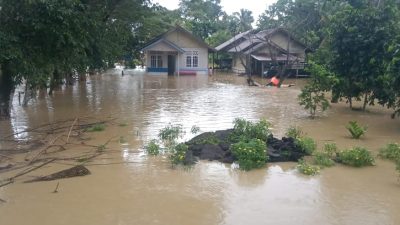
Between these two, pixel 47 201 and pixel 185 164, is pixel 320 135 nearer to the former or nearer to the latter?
pixel 185 164

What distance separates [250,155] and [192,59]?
3750 centimetres

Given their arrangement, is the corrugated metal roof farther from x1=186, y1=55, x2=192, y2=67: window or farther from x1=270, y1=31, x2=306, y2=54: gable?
x1=186, y1=55, x2=192, y2=67: window

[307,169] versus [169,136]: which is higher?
[169,136]

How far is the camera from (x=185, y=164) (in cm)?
1008

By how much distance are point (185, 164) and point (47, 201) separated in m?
3.34

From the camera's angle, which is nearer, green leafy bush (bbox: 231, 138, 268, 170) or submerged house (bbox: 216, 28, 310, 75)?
green leafy bush (bbox: 231, 138, 268, 170)

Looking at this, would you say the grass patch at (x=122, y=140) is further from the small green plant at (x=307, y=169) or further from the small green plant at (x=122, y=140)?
the small green plant at (x=307, y=169)

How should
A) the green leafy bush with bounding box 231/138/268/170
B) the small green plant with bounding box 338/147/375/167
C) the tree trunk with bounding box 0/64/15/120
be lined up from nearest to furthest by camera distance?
the green leafy bush with bounding box 231/138/268/170, the small green plant with bounding box 338/147/375/167, the tree trunk with bounding box 0/64/15/120

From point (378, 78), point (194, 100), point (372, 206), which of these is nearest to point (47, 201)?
point (372, 206)

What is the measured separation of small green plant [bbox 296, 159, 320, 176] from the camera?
31.0 ft

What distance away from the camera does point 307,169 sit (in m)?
9.50

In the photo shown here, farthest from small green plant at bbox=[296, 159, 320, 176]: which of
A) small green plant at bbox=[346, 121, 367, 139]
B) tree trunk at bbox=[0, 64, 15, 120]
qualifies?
tree trunk at bbox=[0, 64, 15, 120]

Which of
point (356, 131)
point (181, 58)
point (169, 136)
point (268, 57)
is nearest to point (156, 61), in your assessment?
point (181, 58)

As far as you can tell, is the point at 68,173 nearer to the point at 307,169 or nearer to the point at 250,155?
the point at 250,155
